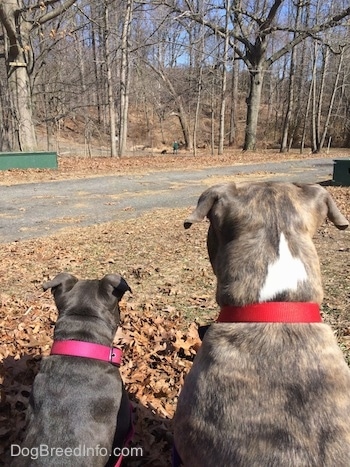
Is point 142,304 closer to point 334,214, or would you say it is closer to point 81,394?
point 81,394

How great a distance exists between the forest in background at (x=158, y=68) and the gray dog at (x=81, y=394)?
15.1 m

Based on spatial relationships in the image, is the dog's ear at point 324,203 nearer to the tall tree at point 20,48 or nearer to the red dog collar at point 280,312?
the red dog collar at point 280,312

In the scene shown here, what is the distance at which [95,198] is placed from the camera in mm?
13945

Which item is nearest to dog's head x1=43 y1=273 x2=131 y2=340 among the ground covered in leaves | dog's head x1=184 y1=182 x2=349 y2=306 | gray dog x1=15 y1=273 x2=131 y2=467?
gray dog x1=15 y1=273 x2=131 y2=467

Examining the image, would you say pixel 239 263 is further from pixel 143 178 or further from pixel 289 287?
pixel 143 178

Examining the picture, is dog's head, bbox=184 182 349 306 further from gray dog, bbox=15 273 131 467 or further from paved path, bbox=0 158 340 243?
paved path, bbox=0 158 340 243

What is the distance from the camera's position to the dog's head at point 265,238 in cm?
217

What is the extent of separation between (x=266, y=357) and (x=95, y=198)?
1236 cm

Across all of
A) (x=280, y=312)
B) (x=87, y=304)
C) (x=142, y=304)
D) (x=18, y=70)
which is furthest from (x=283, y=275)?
(x=18, y=70)

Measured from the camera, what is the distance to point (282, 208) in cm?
237

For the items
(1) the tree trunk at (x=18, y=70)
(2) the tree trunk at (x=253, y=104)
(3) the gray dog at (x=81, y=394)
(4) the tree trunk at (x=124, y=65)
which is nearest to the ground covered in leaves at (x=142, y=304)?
(3) the gray dog at (x=81, y=394)

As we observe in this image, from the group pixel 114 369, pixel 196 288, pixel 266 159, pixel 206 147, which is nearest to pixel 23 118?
pixel 266 159

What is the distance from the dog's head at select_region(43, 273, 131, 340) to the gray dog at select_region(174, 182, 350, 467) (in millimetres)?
1152

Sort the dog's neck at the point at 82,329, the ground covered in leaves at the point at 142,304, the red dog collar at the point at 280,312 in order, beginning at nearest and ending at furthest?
the red dog collar at the point at 280,312, the dog's neck at the point at 82,329, the ground covered in leaves at the point at 142,304
